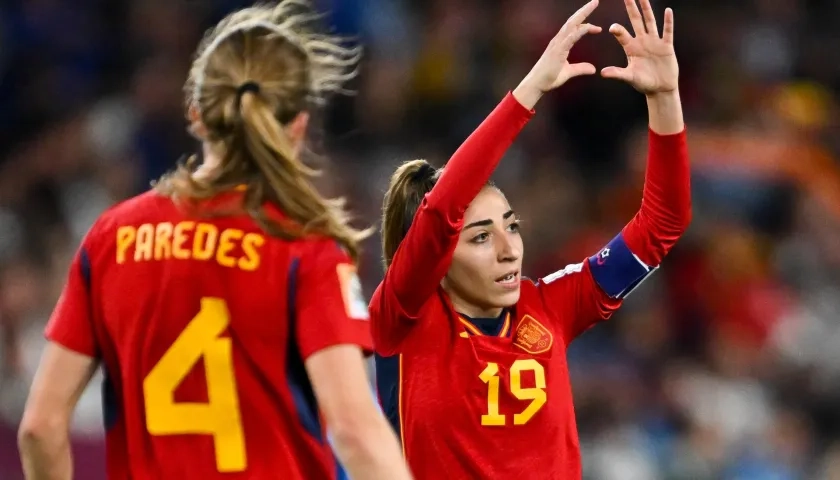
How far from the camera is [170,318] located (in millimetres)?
3088

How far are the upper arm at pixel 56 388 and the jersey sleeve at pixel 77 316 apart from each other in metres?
0.02

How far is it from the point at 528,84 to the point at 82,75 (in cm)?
645

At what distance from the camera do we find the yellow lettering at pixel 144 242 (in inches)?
123

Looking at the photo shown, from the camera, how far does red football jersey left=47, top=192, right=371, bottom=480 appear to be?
10.1 feet

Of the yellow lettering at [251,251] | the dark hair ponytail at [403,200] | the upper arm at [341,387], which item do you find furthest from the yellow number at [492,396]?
the yellow lettering at [251,251]

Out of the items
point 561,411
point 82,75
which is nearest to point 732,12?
point 82,75

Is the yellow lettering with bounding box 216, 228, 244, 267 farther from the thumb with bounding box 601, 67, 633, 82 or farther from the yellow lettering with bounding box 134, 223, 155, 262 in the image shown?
the thumb with bounding box 601, 67, 633, 82

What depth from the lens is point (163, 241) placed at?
3115 mm

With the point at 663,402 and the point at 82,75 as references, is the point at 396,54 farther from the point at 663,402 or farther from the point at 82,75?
the point at 663,402

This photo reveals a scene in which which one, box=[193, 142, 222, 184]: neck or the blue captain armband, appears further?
the blue captain armband

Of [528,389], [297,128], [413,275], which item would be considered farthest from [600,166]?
[297,128]

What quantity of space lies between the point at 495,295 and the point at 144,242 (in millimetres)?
1242

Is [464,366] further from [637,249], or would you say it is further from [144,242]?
[144,242]

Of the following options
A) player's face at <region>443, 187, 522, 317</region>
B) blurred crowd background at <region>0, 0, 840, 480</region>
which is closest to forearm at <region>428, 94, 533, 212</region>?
player's face at <region>443, 187, 522, 317</region>
